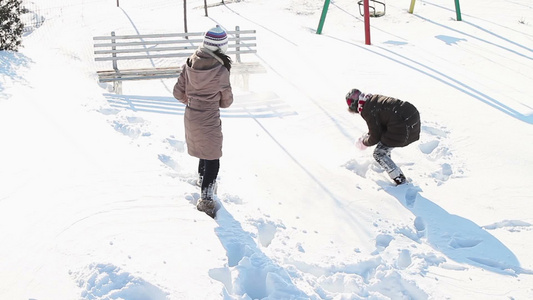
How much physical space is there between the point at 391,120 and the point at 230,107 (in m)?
3.48

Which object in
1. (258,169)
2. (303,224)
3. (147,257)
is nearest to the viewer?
(147,257)

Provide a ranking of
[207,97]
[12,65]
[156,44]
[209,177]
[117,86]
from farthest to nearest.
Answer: [156,44], [117,86], [12,65], [209,177], [207,97]

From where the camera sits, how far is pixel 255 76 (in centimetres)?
1081

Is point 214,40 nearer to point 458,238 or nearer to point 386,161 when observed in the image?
point 386,161

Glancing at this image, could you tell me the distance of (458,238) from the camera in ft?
14.2

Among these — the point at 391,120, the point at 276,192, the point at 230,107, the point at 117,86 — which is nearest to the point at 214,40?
the point at 276,192

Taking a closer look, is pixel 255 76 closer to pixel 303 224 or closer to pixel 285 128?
pixel 285 128

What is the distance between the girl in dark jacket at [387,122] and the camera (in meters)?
5.04

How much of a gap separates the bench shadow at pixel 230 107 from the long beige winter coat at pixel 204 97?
10.4ft

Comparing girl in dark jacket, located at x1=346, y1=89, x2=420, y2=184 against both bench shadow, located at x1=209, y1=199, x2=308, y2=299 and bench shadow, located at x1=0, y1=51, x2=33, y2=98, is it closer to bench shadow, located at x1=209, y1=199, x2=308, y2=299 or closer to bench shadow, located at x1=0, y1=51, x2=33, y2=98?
bench shadow, located at x1=209, y1=199, x2=308, y2=299

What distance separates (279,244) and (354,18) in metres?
12.7

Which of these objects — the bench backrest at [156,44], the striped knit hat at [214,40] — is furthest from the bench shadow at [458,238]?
the bench backrest at [156,44]

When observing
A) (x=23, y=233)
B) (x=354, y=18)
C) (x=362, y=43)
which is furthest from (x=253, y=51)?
(x=23, y=233)

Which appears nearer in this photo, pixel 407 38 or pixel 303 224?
pixel 303 224
